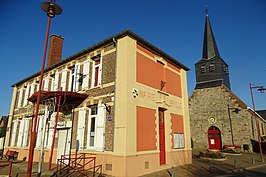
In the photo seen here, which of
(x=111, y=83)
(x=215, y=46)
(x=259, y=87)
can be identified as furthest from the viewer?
(x=215, y=46)

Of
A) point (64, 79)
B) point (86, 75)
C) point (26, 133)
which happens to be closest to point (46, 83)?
point (64, 79)

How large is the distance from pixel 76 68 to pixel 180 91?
715cm

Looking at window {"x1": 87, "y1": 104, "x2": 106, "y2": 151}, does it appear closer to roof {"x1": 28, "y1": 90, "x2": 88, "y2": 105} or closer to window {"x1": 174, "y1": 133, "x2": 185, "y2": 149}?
roof {"x1": 28, "y1": 90, "x2": 88, "y2": 105}

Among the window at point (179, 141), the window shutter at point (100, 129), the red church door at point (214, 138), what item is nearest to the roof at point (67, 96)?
the window shutter at point (100, 129)

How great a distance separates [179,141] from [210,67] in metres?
16.6

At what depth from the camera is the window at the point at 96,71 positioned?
1034 centimetres

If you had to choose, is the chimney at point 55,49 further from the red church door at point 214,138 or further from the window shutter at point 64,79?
the red church door at point 214,138

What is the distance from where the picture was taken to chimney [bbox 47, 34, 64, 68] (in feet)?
52.5

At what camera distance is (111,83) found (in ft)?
30.9

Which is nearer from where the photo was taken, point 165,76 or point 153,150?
point 153,150

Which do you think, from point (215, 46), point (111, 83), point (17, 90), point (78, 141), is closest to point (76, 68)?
point (111, 83)

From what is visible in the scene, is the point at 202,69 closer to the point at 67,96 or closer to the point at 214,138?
the point at 214,138

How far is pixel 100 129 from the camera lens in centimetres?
907

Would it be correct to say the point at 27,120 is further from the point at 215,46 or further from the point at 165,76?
the point at 215,46
